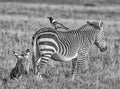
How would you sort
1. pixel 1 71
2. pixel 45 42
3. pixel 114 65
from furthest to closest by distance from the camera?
pixel 114 65
pixel 1 71
pixel 45 42

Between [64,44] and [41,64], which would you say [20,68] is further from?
[64,44]

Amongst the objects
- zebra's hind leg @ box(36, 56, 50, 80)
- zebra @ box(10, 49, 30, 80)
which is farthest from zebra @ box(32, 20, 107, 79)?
zebra @ box(10, 49, 30, 80)

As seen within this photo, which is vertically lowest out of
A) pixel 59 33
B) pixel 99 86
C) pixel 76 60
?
pixel 99 86

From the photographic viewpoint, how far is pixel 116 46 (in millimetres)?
11648

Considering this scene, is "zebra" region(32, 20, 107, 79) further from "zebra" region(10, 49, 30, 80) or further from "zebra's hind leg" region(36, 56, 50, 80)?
"zebra" region(10, 49, 30, 80)

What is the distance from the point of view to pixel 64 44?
26.3 feet

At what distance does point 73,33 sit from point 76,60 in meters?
0.76

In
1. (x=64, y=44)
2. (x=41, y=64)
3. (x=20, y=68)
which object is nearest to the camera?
(x=20, y=68)

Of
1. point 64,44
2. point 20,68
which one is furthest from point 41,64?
point 64,44

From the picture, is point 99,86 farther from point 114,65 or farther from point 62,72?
point 114,65

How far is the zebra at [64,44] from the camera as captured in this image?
7563mm

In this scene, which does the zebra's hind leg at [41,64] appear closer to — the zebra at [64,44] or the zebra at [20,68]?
the zebra at [64,44]

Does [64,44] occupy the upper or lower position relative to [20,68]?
upper

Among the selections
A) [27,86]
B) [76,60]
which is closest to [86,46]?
[76,60]
